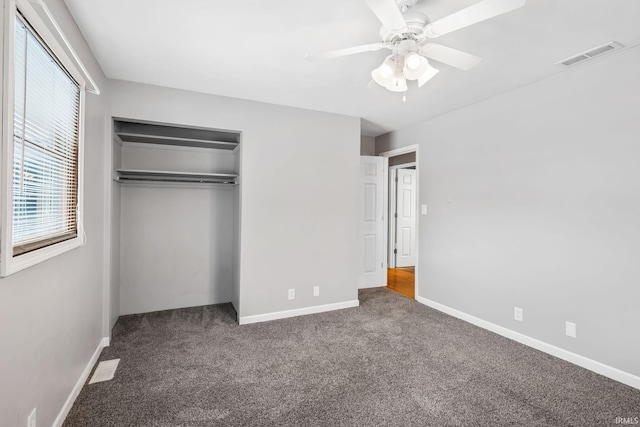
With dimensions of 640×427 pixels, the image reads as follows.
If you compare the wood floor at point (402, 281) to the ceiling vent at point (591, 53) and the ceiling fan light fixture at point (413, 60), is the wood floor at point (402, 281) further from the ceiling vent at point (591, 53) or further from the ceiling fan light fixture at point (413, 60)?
the ceiling fan light fixture at point (413, 60)

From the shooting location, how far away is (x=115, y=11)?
6.22ft

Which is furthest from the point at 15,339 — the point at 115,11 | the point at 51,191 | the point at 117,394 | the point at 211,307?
the point at 211,307

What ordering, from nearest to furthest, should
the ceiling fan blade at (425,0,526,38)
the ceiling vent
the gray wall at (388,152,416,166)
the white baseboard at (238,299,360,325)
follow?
the ceiling fan blade at (425,0,526,38) → the ceiling vent → the white baseboard at (238,299,360,325) → the gray wall at (388,152,416,166)

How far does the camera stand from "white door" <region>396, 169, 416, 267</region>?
6273 mm

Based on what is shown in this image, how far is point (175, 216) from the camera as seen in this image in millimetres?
3760

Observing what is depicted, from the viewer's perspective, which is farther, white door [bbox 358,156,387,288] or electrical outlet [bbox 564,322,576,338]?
white door [bbox 358,156,387,288]

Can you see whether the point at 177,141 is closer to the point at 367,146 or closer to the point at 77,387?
the point at 77,387

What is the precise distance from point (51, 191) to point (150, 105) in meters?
1.61

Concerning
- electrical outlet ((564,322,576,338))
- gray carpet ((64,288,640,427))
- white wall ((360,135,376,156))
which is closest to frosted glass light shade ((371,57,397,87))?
gray carpet ((64,288,640,427))

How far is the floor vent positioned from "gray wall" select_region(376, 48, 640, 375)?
3.46 metres

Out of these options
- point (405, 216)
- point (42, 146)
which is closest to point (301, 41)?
point (42, 146)

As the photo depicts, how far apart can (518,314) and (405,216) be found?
11.4 feet

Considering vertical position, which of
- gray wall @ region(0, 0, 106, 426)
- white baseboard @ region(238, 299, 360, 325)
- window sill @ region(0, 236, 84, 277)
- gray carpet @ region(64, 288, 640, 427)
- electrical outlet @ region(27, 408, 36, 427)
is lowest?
gray carpet @ region(64, 288, 640, 427)

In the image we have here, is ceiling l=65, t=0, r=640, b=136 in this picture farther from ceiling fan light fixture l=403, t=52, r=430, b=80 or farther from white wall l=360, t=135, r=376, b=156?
white wall l=360, t=135, r=376, b=156
